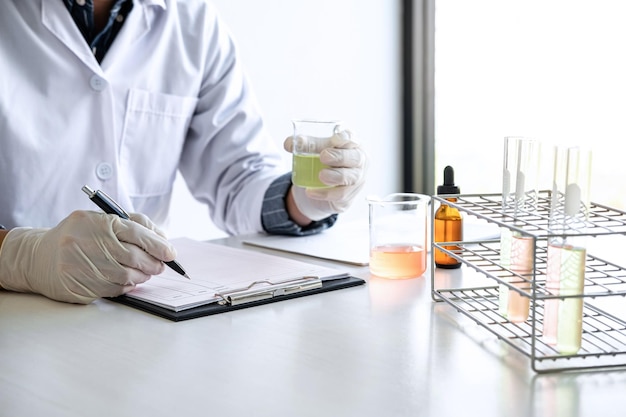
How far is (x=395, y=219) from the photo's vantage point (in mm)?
1408

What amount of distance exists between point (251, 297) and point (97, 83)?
0.81m

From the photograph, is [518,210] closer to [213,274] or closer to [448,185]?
[448,185]

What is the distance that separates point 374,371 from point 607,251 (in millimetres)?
814

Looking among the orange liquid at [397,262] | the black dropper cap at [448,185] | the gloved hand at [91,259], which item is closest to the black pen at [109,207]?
the gloved hand at [91,259]

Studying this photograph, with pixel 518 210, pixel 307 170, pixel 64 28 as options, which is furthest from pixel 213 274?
pixel 64 28

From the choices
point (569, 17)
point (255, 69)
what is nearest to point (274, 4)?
point (255, 69)

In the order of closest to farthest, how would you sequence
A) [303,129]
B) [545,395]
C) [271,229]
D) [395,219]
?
[545,395] → [395,219] → [303,129] → [271,229]

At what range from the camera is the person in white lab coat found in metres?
1.76

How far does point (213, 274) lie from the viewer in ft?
4.54

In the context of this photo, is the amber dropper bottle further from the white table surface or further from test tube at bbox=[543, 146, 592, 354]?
test tube at bbox=[543, 146, 592, 354]

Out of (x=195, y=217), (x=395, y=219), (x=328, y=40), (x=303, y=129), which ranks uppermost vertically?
(x=328, y=40)

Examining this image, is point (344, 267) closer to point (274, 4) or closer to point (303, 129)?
point (303, 129)

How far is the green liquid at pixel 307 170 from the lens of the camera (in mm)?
1552

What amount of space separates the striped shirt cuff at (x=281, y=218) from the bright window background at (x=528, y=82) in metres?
1.72
